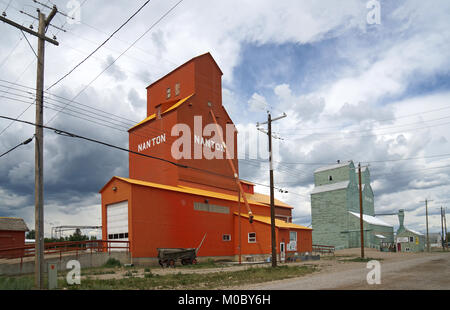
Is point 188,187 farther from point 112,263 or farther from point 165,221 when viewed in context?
point 112,263

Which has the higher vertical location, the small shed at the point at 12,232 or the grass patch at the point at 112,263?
the small shed at the point at 12,232

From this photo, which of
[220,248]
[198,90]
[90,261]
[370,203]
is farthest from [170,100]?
[370,203]

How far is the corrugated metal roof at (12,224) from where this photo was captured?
43.4 meters

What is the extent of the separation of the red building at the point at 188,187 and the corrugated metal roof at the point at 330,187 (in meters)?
20.8

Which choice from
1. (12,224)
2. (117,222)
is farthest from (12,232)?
A: (117,222)

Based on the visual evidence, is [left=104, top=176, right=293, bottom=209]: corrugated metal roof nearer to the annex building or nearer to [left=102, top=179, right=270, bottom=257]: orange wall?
[left=102, top=179, right=270, bottom=257]: orange wall

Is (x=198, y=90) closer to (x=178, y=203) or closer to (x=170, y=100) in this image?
(x=170, y=100)

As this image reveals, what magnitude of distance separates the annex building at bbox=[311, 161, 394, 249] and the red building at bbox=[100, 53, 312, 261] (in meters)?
18.7

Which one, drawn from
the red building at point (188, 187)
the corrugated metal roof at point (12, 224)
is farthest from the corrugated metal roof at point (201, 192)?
the corrugated metal roof at point (12, 224)

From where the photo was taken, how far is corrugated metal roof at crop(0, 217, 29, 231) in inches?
1710

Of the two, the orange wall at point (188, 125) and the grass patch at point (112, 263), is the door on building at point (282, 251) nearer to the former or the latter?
the orange wall at point (188, 125)

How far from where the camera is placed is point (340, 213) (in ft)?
224

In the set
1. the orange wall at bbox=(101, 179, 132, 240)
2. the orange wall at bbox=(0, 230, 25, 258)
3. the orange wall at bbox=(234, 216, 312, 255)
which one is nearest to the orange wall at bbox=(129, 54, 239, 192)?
the orange wall at bbox=(234, 216, 312, 255)

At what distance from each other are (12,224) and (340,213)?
51.6m
